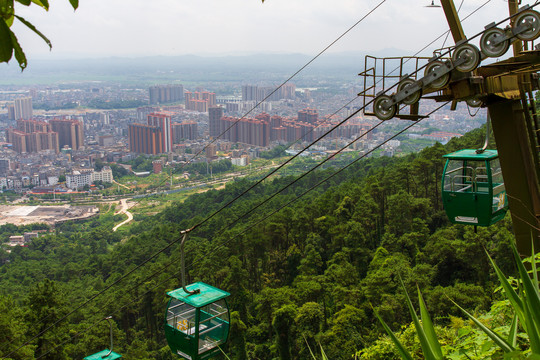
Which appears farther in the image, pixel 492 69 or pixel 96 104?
pixel 96 104

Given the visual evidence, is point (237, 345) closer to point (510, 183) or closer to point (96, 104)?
point (510, 183)

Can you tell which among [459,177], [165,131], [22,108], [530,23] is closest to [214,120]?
[165,131]

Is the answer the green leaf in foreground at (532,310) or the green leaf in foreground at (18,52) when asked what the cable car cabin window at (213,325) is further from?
the green leaf in foreground at (18,52)

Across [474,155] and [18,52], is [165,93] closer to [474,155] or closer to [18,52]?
[474,155]

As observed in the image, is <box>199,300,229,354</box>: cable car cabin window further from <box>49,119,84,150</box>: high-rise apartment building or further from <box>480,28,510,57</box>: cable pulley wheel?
<box>49,119,84,150</box>: high-rise apartment building

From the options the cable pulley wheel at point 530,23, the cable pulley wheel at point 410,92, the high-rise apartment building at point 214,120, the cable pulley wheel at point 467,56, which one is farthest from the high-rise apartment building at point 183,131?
the cable pulley wheel at point 530,23

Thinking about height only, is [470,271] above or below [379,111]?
below

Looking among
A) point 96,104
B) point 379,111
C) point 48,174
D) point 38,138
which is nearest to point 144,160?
point 48,174
